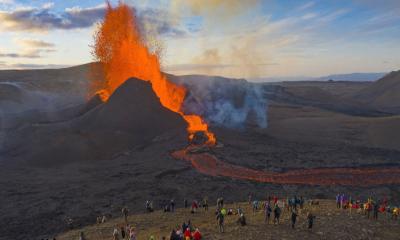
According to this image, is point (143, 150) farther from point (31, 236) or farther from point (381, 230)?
point (381, 230)

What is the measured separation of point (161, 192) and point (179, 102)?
41.0 m

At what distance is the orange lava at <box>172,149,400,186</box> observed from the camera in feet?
173

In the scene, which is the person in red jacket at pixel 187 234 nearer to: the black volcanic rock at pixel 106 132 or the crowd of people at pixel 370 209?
the crowd of people at pixel 370 209

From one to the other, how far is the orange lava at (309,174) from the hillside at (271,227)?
56.9 ft

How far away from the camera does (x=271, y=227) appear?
28.4 meters

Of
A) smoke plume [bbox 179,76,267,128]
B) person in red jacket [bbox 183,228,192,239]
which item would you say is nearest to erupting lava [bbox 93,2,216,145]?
smoke plume [bbox 179,76,267,128]

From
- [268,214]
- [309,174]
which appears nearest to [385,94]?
[309,174]

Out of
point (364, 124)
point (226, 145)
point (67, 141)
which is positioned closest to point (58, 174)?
point (67, 141)

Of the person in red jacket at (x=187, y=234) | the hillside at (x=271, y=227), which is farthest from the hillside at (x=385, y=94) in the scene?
the person in red jacket at (x=187, y=234)

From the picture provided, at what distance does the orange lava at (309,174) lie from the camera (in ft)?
173

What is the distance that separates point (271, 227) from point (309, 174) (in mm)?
28473

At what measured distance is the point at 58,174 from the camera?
56.2 meters

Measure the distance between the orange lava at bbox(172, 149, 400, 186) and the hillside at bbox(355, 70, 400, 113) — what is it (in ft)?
298

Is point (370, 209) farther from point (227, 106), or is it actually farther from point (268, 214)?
point (227, 106)
